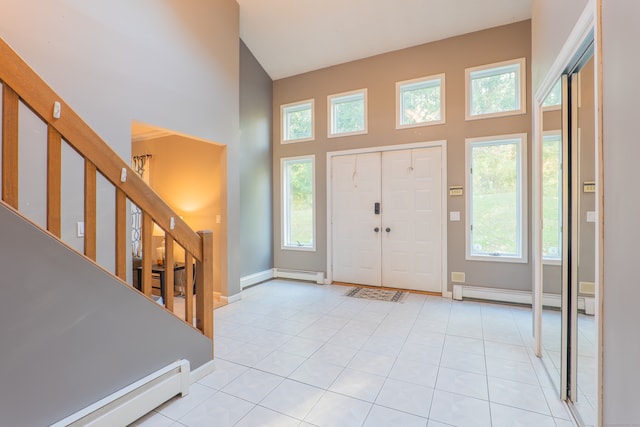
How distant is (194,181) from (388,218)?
316 cm

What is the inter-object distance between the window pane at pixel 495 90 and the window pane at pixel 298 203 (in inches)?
109

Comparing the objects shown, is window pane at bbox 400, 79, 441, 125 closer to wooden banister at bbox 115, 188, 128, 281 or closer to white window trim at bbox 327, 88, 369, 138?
white window trim at bbox 327, 88, 369, 138

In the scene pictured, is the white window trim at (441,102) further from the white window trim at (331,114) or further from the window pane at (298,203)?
the window pane at (298,203)

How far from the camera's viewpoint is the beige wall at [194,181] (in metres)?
4.46

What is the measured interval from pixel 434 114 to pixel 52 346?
4.81 m

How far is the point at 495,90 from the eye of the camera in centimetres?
416

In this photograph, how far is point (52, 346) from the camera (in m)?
1.47

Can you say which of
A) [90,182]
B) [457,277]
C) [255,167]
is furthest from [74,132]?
[457,277]

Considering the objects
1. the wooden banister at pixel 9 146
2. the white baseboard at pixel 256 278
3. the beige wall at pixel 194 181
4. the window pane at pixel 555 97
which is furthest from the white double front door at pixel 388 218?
the wooden banister at pixel 9 146

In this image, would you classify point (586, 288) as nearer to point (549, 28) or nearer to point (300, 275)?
point (549, 28)

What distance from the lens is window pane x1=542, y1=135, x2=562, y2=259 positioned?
2209 mm

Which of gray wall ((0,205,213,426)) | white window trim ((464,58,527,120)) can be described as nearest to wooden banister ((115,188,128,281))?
gray wall ((0,205,213,426))
